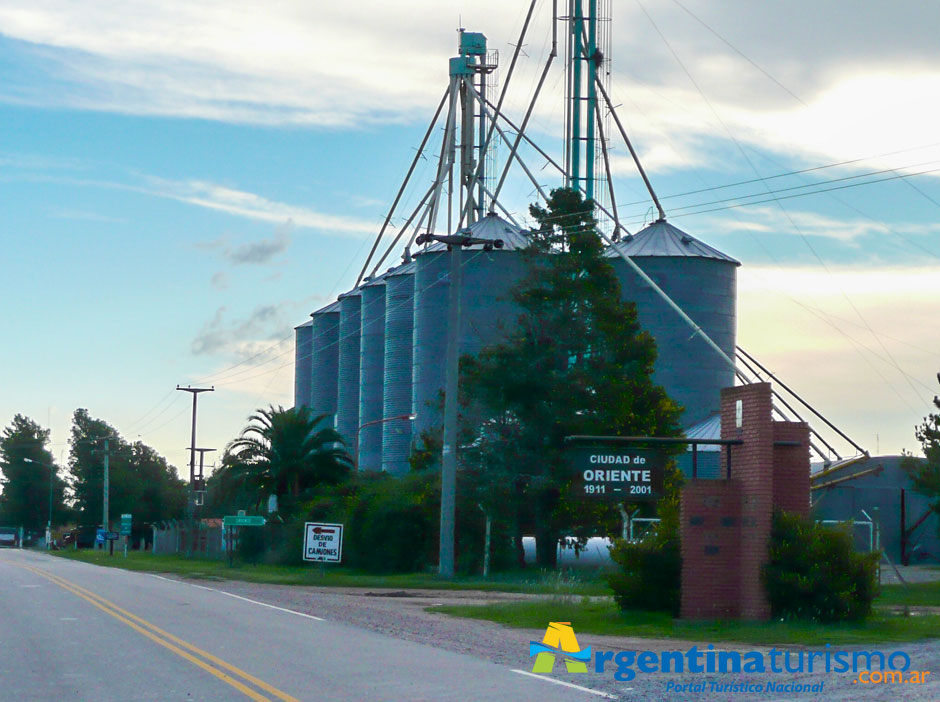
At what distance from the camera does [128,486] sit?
4796 inches

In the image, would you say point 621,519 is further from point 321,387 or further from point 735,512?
point 321,387

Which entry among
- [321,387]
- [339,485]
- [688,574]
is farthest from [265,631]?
[321,387]

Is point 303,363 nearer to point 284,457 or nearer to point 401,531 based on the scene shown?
point 284,457

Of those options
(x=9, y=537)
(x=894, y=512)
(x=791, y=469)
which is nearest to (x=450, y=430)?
(x=791, y=469)

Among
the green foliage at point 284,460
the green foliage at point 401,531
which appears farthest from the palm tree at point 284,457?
the green foliage at point 401,531

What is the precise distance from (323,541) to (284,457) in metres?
19.0

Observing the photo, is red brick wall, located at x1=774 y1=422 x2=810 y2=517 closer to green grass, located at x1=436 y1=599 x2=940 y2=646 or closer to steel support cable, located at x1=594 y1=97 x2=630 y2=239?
green grass, located at x1=436 y1=599 x2=940 y2=646

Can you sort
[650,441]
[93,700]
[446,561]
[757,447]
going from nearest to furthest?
[93,700] → [757,447] → [650,441] → [446,561]

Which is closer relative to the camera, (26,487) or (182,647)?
(182,647)

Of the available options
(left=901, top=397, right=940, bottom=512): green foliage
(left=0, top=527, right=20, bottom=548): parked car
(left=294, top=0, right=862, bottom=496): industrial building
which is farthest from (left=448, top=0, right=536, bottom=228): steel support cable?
(left=0, top=527, right=20, bottom=548): parked car

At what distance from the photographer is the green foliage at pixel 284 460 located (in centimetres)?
5803

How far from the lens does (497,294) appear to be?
60.3 m

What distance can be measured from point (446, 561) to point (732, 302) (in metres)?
30.9

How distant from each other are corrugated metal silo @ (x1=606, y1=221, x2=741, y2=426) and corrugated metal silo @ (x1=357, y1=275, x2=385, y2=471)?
57.5 feet
